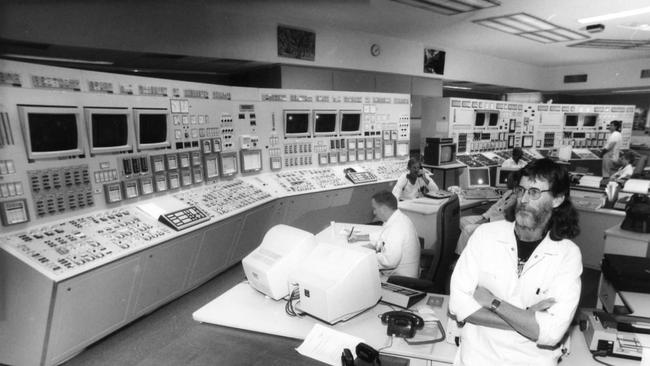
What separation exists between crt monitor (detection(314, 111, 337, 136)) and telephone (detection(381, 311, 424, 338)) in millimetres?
3992

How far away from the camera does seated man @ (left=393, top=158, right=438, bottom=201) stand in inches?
202

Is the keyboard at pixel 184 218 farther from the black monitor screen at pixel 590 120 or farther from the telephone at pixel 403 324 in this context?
the black monitor screen at pixel 590 120

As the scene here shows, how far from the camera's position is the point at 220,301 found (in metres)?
2.16

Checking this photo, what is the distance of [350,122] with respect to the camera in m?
5.89

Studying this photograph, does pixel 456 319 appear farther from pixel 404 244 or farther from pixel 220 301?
pixel 220 301

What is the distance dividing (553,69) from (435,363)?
12.4 metres

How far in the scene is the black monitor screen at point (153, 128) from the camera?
11.4 feet

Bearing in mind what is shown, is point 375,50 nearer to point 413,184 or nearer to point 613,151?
point 413,184

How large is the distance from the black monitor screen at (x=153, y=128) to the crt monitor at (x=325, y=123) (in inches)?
92.5

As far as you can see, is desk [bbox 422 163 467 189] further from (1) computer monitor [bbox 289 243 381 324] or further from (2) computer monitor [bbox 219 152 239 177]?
(1) computer monitor [bbox 289 243 381 324]

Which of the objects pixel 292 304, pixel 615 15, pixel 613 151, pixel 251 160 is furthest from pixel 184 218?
pixel 613 151

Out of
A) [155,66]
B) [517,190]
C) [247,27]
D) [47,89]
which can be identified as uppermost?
[247,27]

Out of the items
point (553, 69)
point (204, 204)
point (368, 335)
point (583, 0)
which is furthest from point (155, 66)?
point (553, 69)

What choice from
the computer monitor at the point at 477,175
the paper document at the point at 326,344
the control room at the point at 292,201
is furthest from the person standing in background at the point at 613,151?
the paper document at the point at 326,344
